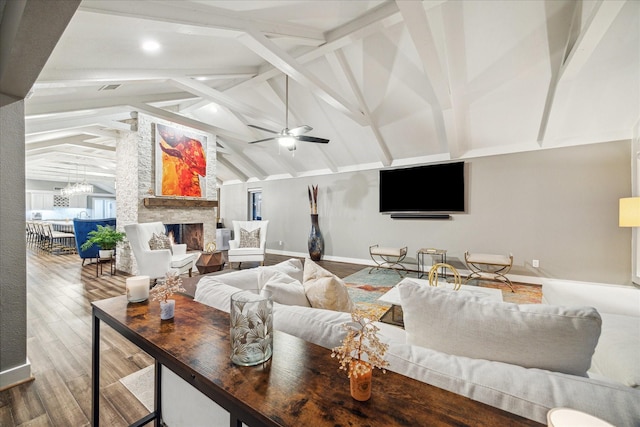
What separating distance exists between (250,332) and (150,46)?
3.48 metres

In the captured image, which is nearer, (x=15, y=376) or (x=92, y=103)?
(x=15, y=376)

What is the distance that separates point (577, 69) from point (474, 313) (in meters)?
3.90

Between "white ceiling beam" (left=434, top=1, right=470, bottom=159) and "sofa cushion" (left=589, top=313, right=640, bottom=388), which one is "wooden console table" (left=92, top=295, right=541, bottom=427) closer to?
"sofa cushion" (left=589, top=313, right=640, bottom=388)

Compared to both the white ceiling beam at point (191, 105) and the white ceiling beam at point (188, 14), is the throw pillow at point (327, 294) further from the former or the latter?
the white ceiling beam at point (191, 105)

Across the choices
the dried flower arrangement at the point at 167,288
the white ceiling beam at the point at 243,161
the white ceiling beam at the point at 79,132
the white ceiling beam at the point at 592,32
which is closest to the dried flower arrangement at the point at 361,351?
the dried flower arrangement at the point at 167,288

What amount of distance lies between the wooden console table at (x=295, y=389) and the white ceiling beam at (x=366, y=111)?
416 cm

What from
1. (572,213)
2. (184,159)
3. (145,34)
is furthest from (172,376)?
(572,213)

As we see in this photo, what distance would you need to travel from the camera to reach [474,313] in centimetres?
94

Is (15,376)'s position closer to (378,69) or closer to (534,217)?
(378,69)

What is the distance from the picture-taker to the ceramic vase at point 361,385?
63 cm

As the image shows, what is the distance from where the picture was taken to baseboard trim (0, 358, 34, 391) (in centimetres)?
182

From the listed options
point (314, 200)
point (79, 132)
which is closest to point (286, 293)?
point (314, 200)

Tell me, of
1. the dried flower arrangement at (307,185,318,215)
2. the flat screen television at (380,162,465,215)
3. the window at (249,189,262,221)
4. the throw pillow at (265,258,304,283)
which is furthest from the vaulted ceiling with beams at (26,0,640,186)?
the window at (249,189,262,221)

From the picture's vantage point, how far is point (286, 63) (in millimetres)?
3256
